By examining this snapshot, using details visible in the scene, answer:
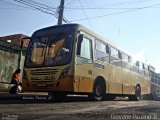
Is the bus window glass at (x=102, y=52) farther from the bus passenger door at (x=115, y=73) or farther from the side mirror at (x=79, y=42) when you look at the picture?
the side mirror at (x=79, y=42)

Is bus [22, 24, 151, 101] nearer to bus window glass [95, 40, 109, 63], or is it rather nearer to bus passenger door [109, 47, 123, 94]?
bus window glass [95, 40, 109, 63]

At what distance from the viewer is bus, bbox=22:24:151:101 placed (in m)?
9.93

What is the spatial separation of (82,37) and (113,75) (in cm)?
384

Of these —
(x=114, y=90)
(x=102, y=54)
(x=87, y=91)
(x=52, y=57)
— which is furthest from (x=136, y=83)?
(x=52, y=57)

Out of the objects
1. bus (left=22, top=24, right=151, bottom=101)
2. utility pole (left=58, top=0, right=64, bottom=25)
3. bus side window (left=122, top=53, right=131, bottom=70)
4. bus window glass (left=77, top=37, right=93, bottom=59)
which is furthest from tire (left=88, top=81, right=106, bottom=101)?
utility pole (left=58, top=0, right=64, bottom=25)

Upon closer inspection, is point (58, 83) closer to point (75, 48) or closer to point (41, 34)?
point (75, 48)

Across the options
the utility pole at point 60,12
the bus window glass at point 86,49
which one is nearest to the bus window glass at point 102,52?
the bus window glass at point 86,49

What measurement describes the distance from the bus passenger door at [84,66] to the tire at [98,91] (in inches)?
18.3

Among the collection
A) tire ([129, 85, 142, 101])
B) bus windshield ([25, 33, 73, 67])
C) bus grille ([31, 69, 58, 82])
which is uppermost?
bus windshield ([25, 33, 73, 67])

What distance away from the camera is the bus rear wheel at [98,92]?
1133cm

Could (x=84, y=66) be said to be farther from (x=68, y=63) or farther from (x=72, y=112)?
(x=72, y=112)

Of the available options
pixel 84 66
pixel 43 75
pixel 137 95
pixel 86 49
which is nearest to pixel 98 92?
pixel 84 66

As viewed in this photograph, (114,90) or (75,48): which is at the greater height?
(75,48)

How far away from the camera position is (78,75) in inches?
401
